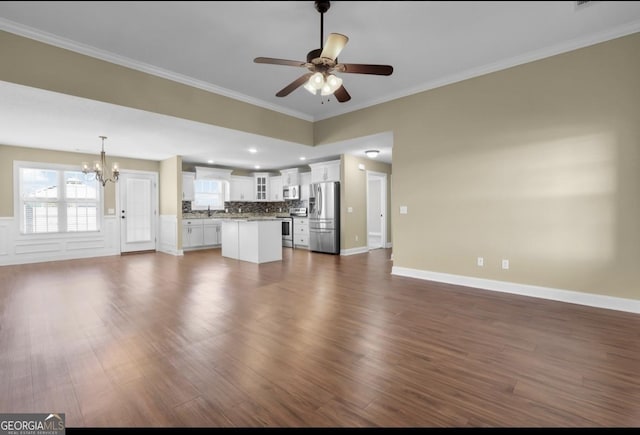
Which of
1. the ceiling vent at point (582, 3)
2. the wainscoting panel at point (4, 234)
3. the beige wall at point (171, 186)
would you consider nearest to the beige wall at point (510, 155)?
the ceiling vent at point (582, 3)

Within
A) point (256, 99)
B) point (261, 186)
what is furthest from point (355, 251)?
point (256, 99)

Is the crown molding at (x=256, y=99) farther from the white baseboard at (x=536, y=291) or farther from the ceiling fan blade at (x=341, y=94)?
the white baseboard at (x=536, y=291)

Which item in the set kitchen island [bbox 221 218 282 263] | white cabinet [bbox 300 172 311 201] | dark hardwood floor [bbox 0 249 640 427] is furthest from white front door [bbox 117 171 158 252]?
white cabinet [bbox 300 172 311 201]

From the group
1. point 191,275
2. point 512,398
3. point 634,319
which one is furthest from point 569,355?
point 191,275

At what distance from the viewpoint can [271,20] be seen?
9.53 ft

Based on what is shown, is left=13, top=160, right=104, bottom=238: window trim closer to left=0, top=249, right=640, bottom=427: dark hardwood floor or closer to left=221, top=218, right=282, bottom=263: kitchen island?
left=0, top=249, right=640, bottom=427: dark hardwood floor

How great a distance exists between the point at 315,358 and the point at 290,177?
286 inches

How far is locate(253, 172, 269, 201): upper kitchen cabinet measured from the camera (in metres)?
9.81

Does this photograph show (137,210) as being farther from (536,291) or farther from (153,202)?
(536,291)

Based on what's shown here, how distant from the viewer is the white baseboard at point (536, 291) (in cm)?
317

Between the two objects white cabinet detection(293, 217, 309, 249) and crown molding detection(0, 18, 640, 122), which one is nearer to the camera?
crown molding detection(0, 18, 640, 122)

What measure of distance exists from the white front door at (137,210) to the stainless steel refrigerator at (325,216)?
14.8 ft

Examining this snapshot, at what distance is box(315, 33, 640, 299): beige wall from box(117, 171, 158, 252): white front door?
6.85 m

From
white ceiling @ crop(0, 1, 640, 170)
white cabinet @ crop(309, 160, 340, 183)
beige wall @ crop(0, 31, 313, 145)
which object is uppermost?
white ceiling @ crop(0, 1, 640, 170)
